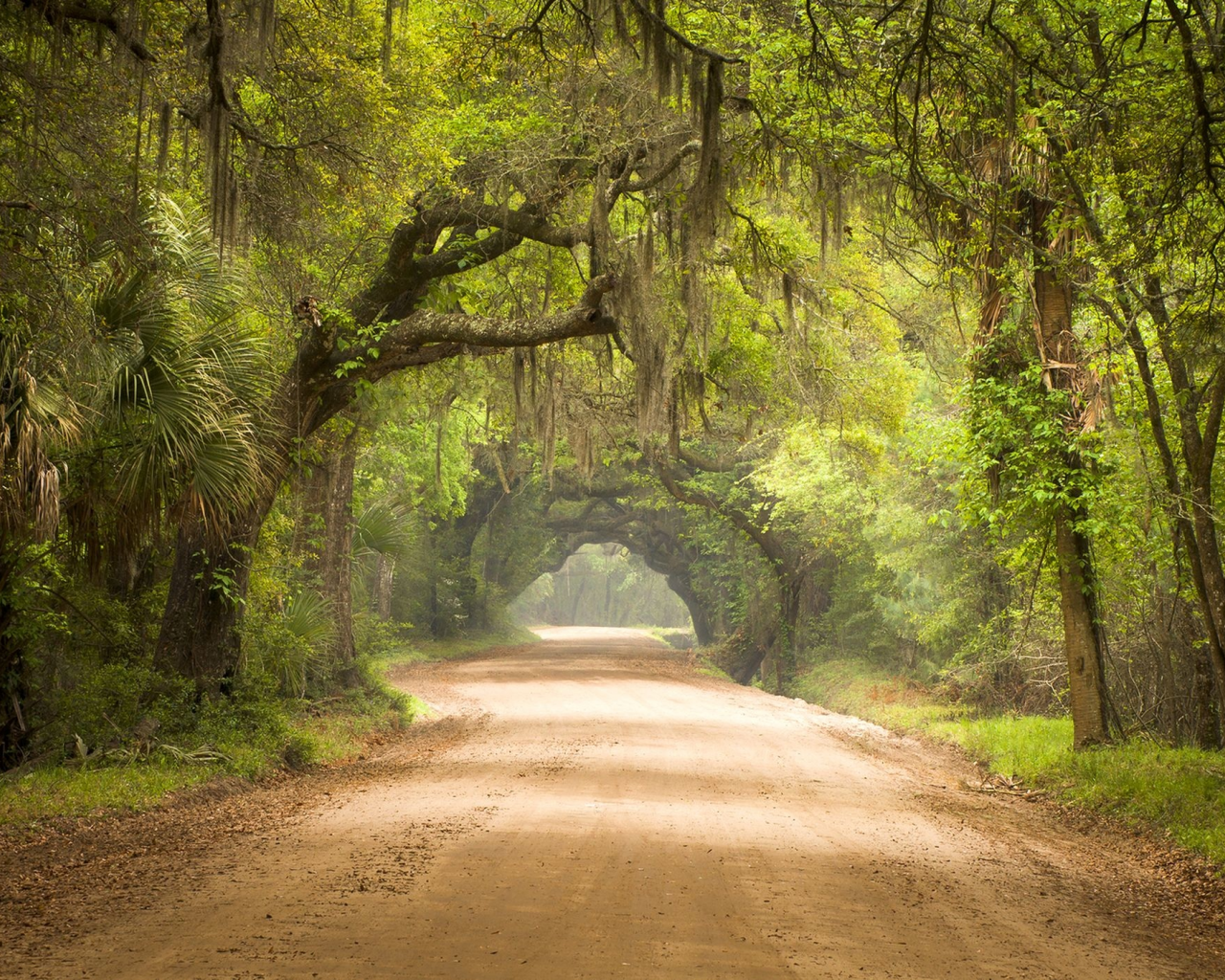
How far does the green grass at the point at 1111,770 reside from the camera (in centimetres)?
854

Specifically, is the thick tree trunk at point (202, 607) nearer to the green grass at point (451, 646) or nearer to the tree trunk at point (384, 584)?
the green grass at point (451, 646)

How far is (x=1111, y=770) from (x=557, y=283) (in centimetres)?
906

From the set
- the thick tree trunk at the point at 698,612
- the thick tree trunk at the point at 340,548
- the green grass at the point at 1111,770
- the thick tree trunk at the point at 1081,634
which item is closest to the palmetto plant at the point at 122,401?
the thick tree trunk at the point at 340,548

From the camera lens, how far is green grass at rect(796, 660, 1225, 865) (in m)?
8.54

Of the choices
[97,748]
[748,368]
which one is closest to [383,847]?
[97,748]

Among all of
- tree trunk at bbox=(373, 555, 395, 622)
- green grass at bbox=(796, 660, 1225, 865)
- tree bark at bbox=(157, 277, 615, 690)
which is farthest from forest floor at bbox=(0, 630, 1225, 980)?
tree trunk at bbox=(373, 555, 395, 622)

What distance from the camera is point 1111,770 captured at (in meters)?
10.2

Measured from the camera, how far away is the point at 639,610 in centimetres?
8619

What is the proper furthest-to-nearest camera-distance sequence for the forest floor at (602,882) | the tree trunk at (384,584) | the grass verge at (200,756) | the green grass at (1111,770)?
the tree trunk at (384,584) < the green grass at (1111,770) < the grass verge at (200,756) < the forest floor at (602,882)

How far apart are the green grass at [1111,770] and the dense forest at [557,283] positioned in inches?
29.5

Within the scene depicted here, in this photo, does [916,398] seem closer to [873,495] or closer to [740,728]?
[873,495]

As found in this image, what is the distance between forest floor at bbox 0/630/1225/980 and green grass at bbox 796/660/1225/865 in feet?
1.19

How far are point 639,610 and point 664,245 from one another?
73469 mm

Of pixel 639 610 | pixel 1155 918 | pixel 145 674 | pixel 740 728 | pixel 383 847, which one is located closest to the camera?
pixel 1155 918
